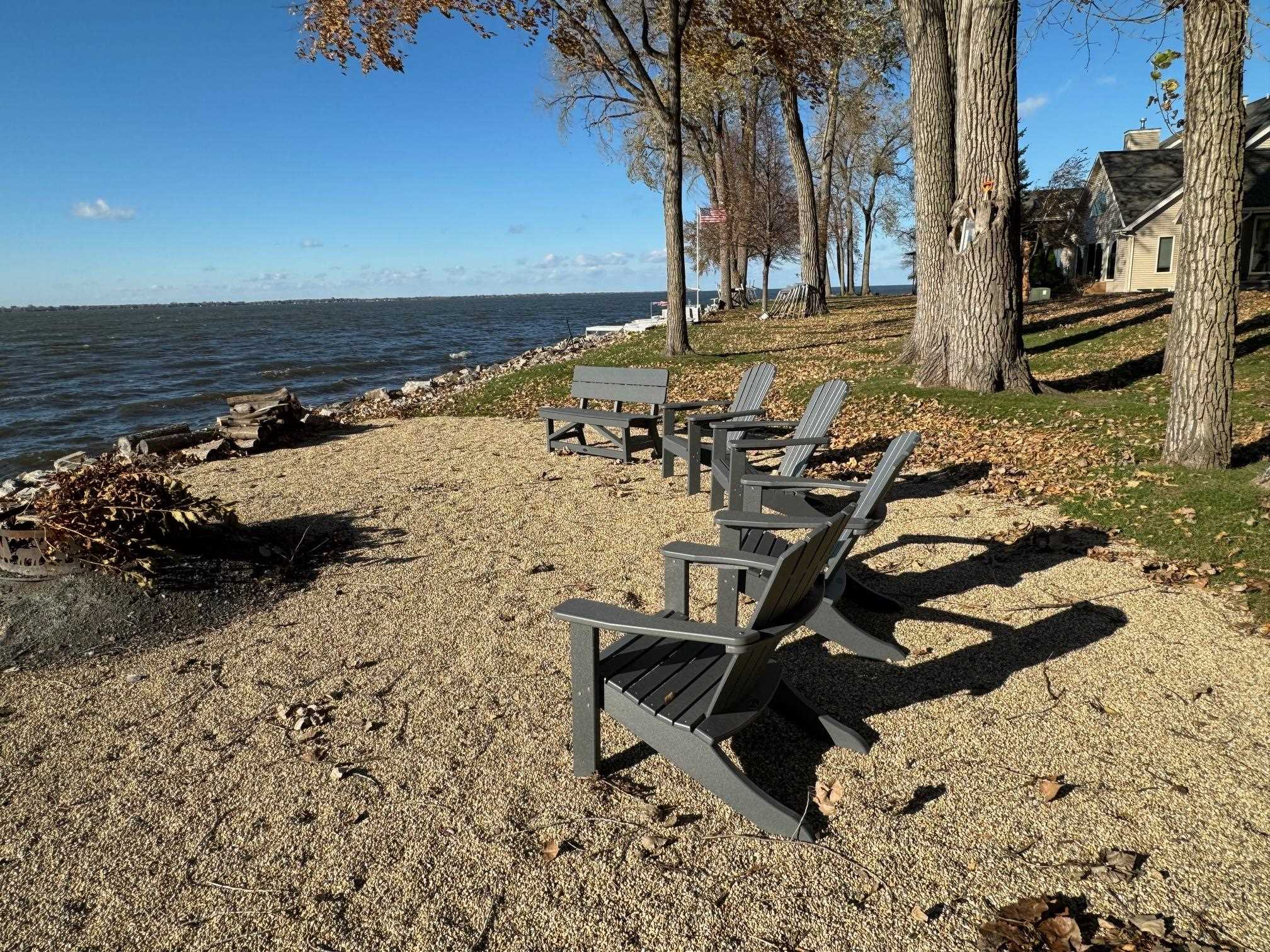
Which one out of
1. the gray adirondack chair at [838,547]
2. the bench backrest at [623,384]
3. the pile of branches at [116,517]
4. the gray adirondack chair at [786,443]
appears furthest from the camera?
the bench backrest at [623,384]

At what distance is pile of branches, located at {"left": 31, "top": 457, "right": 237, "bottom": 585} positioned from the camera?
475 centimetres

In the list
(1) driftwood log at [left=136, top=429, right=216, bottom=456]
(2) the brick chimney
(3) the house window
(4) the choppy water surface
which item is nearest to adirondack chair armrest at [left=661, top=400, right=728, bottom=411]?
(1) driftwood log at [left=136, top=429, right=216, bottom=456]

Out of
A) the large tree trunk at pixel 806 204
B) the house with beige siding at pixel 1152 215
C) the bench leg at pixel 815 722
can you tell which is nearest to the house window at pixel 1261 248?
the house with beige siding at pixel 1152 215

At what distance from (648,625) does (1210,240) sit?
21.8ft

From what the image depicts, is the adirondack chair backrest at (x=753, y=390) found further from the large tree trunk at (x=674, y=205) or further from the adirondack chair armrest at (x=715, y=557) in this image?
the large tree trunk at (x=674, y=205)

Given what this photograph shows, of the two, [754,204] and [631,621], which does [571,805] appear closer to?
[631,621]

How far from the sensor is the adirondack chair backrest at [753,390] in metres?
7.41

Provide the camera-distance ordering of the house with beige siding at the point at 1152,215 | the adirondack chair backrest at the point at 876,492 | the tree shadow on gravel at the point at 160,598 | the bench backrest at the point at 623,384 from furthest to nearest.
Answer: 1. the house with beige siding at the point at 1152,215
2. the bench backrest at the point at 623,384
3. the tree shadow on gravel at the point at 160,598
4. the adirondack chair backrest at the point at 876,492

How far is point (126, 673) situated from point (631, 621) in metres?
3.09

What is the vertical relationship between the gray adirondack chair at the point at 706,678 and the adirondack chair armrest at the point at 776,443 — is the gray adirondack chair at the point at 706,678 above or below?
below

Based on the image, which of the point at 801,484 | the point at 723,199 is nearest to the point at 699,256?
the point at 723,199

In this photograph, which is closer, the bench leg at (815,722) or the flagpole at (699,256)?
the bench leg at (815,722)

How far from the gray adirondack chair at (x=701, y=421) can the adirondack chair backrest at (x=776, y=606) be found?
3.63m

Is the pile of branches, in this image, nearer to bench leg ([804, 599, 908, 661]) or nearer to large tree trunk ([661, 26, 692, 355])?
bench leg ([804, 599, 908, 661])
